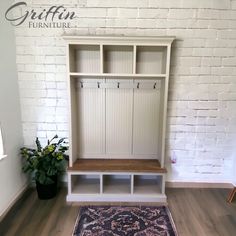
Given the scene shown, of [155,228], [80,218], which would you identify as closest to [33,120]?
[80,218]

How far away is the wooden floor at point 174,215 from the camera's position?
2.00m

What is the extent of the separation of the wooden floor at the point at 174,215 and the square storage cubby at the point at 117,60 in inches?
63.3

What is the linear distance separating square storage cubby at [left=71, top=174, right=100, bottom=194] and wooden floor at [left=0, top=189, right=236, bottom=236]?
17 centimetres

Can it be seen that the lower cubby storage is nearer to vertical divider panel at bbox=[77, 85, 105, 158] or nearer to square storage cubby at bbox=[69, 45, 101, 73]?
vertical divider panel at bbox=[77, 85, 105, 158]

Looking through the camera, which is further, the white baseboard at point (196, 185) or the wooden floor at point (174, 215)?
the white baseboard at point (196, 185)

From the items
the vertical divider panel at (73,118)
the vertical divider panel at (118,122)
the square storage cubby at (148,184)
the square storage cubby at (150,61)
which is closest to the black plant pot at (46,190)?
the vertical divider panel at (73,118)

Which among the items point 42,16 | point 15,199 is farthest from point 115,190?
point 42,16

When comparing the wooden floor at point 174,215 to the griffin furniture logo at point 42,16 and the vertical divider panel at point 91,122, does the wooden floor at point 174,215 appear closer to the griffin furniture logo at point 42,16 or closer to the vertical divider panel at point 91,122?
the vertical divider panel at point 91,122

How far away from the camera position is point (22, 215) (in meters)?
2.21

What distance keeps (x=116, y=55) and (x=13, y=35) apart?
1194mm

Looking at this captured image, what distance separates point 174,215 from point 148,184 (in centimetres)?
55

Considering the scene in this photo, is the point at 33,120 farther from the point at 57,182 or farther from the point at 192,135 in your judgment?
the point at 192,135

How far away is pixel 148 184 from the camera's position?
8.92 feet

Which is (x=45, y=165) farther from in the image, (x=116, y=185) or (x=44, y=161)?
(x=116, y=185)
